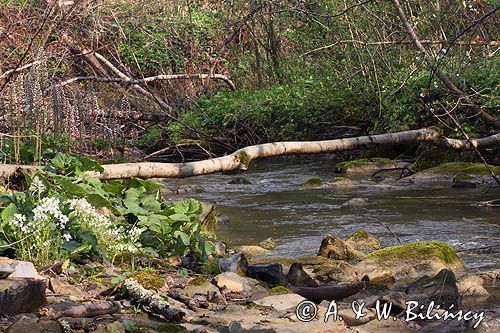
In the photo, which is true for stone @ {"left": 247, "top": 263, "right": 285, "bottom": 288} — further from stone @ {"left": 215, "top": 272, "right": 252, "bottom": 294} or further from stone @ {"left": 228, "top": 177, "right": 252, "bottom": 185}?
stone @ {"left": 228, "top": 177, "right": 252, "bottom": 185}

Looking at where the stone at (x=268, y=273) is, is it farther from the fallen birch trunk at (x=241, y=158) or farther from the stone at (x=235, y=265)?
the fallen birch trunk at (x=241, y=158)

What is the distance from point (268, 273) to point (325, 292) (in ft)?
2.02

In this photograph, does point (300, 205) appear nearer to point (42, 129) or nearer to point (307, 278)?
point (42, 129)

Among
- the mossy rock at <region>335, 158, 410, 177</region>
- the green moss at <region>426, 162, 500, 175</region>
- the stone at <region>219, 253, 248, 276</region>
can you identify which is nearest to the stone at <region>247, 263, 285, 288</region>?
the stone at <region>219, 253, 248, 276</region>

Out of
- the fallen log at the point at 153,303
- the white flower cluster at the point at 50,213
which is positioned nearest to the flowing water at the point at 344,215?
the white flower cluster at the point at 50,213

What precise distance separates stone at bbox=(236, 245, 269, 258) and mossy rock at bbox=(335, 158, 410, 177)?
641 cm

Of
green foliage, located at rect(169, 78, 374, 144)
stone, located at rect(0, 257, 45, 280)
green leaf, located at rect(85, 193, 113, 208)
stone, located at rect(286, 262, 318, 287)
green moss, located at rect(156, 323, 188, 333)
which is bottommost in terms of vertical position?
stone, located at rect(286, 262, 318, 287)

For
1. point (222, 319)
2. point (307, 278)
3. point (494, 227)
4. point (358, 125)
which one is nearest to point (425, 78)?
point (358, 125)

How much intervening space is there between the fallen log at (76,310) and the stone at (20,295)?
0.21 feet

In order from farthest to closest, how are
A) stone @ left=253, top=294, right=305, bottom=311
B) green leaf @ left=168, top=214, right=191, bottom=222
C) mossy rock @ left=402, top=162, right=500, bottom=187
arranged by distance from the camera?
1. mossy rock @ left=402, top=162, right=500, bottom=187
2. green leaf @ left=168, top=214, right=191, bottom=222
3. stone @ left=253, top=294, right=305, bottom=311

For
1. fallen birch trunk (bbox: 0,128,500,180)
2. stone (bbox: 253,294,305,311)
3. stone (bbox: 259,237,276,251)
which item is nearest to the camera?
stone (bbox: 253,294,305,311)

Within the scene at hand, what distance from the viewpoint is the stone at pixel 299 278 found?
6516 mm

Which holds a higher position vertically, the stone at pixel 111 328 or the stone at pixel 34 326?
the stone at pixel 34 326

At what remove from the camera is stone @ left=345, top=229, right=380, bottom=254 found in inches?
336
